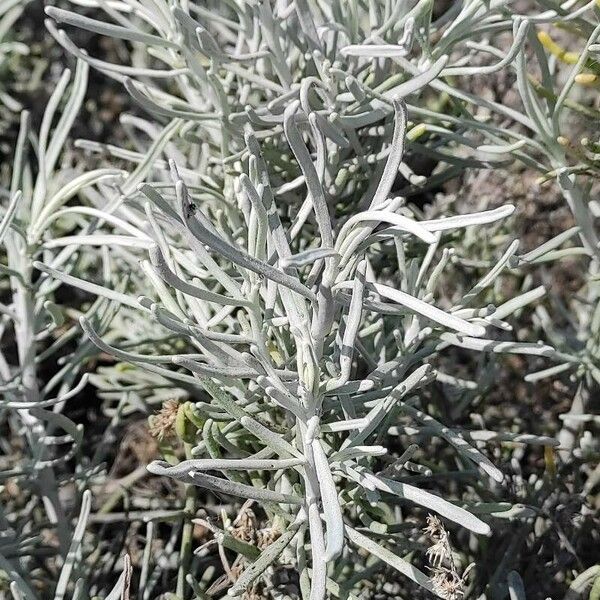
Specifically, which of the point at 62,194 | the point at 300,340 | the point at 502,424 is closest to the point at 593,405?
the point at 502,424

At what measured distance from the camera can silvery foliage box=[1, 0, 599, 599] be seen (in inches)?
26.6

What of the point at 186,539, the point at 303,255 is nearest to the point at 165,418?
the point at 186,539

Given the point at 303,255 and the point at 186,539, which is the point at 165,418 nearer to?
the point at 186,539

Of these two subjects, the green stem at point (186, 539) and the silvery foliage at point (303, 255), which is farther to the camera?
the green stem at point (186, 539)

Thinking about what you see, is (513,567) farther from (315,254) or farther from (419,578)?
(315,254)

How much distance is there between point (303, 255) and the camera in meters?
0.61

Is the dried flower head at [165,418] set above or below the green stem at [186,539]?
above

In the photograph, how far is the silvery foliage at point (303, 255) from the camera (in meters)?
0.68

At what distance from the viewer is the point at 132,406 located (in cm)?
106

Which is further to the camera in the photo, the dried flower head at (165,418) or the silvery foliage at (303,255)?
the dried flower head at (165,418)

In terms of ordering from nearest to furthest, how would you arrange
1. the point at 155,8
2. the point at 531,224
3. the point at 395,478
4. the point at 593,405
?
the point at 395,478
the point at 155,8
the point at 593,405
the point at 531,224

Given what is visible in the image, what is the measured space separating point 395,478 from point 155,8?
548mm

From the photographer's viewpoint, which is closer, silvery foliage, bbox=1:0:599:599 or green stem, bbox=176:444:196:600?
silvery foliage, bbox=1:0:599:599

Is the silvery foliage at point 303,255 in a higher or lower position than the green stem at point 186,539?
higher
